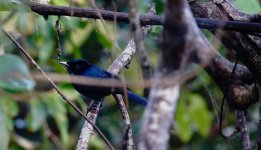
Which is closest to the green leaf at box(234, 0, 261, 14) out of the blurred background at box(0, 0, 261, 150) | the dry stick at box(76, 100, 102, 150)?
the blurred background at box(0, 0, 261, 150)

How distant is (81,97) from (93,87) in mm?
1896

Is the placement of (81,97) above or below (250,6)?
below

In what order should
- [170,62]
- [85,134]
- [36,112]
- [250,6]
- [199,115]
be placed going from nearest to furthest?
1. [170,62]
2. [250,6]
3. [85,134]
4. [36,112]
5. [199,115]

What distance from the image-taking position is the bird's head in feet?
14.6

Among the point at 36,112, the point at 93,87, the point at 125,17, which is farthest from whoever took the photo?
the point at 36,112

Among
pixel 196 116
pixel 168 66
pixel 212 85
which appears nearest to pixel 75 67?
pixel 212 85

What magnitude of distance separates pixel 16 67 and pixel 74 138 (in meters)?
3.52

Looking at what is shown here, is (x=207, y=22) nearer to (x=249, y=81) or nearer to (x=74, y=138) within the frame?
(x=249, y=81)

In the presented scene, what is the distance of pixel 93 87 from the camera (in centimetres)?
407

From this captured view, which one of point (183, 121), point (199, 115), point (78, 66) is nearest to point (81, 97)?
point (183, 121)

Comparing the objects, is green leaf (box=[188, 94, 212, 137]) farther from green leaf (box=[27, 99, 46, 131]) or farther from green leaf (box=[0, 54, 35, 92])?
green leaf (box=[0, 54, 35, 92])

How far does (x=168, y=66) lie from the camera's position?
1656 millimetres

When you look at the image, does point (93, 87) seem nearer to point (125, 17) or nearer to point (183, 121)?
point (125, 17)

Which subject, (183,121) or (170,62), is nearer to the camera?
(170,62)
